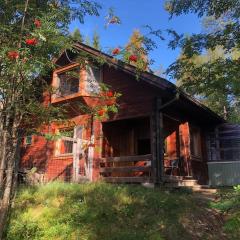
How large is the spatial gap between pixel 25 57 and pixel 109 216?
15.0ft

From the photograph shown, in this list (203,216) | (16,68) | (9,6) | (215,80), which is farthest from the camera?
(215,80)

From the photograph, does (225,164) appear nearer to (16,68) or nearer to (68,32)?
(68,32)

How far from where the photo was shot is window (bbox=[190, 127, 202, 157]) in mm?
16859

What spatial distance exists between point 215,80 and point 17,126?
605 centimetres

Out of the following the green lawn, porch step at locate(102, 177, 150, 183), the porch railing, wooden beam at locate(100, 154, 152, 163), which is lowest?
the green lawn

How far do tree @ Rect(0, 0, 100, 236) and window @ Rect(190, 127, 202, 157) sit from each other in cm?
995

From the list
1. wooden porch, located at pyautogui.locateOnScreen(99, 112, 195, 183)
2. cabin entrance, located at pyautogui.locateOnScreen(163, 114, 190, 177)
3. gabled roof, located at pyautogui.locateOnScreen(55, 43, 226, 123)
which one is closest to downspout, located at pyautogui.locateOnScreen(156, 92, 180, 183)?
gabled roof, located at pyautogui.locateOnScreen(55, 43, 226, 123)

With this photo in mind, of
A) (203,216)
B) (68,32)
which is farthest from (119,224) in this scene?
(68,32)

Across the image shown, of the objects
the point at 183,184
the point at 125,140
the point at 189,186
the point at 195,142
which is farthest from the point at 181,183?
the point at 195,142

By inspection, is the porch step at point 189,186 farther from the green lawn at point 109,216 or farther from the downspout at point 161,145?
the green lawn at point 109,216

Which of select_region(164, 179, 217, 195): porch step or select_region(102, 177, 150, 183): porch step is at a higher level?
select_region(102, 177, 150, 183): porch step

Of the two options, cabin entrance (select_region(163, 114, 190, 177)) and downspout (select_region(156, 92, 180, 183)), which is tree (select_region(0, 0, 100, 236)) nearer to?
downspout (select_region(156, 92, 180, 183))

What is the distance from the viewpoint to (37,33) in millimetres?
6336

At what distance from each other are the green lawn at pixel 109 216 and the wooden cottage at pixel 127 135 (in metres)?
2.68
